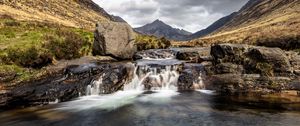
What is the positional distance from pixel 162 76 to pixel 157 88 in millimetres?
1792

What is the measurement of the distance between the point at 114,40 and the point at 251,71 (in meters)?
18.0

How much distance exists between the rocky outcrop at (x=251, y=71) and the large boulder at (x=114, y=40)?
12754mm

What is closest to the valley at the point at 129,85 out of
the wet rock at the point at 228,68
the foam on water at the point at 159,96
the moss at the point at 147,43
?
the foam on water at the point at 159,96

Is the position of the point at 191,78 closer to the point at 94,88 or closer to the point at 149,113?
the point at 94,88

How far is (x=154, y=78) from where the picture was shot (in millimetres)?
36031

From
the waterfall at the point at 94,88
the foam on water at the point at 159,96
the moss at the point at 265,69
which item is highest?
the moss at the point at 265,69

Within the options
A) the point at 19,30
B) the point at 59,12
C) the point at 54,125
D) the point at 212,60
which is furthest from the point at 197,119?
the point at 59,12

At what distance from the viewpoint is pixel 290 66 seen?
33.7 m

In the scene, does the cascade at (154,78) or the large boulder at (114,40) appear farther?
Result: the large boulder at (114,40)

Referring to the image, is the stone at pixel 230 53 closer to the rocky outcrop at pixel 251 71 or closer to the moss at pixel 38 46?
the rocky outcrop at pixel 251 71

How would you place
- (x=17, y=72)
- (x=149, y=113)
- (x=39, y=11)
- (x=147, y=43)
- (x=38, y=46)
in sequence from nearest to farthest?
(x=149, y=113) → (x=17, y=72) → (x=38, y=46) → (x=147, y=43) → (x=39, y=11)

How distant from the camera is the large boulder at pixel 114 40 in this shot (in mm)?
44000

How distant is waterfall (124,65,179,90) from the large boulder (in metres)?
7.99

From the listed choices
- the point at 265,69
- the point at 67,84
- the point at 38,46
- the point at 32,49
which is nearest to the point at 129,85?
the point at 67,84
